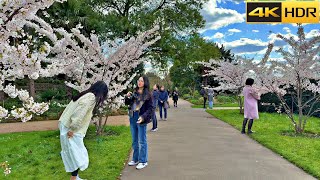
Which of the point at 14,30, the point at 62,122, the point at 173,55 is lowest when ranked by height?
the point at 62,122

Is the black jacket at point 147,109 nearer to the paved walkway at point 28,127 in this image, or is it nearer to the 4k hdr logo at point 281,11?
the paved walkway at point 28,127

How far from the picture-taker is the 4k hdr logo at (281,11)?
1466 centimetres

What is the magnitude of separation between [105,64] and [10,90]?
5.63 meters

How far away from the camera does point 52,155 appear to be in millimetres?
7734

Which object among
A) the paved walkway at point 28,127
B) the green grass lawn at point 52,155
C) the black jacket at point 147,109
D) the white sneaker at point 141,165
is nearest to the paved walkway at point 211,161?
the white sneaker at point 141,165

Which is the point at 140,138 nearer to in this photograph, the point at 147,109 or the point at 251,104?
the point at 147,109

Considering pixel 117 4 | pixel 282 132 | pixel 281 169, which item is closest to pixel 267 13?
pixel 282 132

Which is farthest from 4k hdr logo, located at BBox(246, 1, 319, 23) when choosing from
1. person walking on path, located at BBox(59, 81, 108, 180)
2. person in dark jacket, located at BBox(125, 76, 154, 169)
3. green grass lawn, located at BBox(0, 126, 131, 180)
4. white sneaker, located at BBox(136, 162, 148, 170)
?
person walking on path, located at BBox(59, 81, 108, 180)

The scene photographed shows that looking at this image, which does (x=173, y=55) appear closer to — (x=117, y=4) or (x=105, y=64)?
(x=117, y=4)

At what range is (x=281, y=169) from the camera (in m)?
6.25

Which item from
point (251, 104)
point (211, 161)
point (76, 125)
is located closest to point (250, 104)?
point (251, 104)

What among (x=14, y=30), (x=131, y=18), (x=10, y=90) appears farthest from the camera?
(x=131, y=18)

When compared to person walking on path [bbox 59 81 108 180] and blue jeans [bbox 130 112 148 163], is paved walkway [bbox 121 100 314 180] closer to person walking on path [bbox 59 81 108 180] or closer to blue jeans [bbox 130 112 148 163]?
blue jeans [bbox 130 112 148 163]

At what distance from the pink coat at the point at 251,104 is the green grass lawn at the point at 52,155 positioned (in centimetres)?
369
